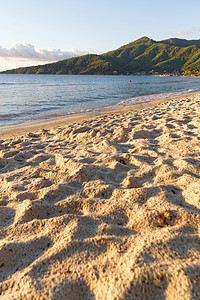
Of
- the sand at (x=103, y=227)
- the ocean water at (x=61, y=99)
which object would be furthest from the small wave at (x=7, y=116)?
the sand at (x=103, y=227)

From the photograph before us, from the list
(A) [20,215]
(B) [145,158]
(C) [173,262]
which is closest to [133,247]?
(C) [173,262]

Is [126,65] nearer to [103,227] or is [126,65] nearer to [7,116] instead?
[7,116]

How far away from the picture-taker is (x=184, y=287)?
1.05m

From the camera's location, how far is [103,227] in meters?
1.68

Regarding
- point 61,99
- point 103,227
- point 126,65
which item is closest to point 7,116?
point 61,99

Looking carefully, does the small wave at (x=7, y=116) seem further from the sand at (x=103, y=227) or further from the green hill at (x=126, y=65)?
the green hill at (x=126, y=65)

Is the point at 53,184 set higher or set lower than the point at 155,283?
lower

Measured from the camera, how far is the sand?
112cm

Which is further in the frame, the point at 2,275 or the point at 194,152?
the point at 194,152

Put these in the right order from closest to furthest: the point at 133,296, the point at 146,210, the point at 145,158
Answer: the point at 133,296
the point at 146,210
the point at 145,158

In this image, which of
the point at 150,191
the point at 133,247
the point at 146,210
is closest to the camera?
the point at 133,247

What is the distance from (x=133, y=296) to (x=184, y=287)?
0.30 m

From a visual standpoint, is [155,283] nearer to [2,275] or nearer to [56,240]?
[56,240]

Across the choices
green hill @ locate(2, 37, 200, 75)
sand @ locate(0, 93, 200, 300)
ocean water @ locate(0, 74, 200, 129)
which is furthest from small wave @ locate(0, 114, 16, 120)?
green hill @ locate(2, 37, 200, 75)
